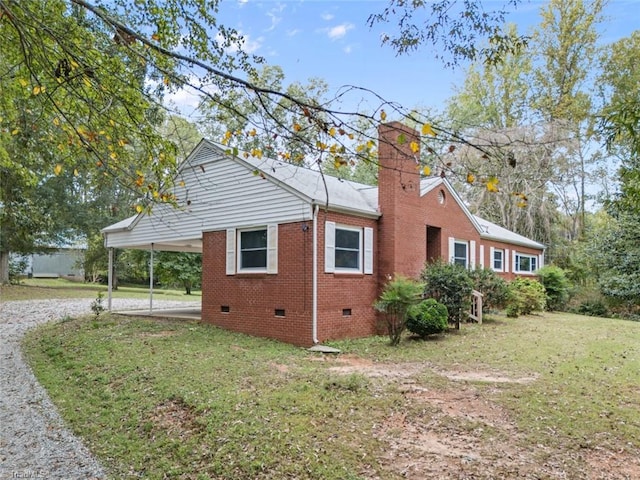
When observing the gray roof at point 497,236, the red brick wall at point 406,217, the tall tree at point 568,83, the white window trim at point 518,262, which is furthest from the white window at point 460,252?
the tall tree at point 568,83

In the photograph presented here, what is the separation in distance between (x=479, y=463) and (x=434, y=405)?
1.60 m

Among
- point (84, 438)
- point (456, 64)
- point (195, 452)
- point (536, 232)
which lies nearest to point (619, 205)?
point (456, 64)

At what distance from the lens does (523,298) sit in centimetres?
1538

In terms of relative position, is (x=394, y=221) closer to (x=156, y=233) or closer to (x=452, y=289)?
(x=452, y=289)

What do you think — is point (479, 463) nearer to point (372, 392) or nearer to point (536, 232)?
point (372, 392)

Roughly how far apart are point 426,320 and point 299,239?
11.9 ft

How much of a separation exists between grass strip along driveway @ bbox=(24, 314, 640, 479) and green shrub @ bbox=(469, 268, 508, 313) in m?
3.70

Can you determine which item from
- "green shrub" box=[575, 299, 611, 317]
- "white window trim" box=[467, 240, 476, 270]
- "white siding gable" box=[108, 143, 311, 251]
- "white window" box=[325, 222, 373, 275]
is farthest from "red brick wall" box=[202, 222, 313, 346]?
"green shrub" box=[575, 299, 611, 317]

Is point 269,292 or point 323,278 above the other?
point 323,278

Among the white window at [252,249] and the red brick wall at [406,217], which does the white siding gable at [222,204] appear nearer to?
the white window at [252,249]

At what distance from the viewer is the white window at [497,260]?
19594mm

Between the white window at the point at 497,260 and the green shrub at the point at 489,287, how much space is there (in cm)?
548

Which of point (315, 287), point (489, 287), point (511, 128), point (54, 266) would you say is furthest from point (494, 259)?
point (54, 266)

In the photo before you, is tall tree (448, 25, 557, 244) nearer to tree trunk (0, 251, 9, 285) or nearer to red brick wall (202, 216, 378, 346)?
red brick wall (202, 216, 378, 346)
